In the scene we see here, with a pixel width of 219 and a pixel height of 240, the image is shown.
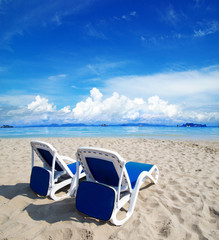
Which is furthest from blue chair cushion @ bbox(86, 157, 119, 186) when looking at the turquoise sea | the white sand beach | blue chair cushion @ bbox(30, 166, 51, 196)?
the turquoise sea

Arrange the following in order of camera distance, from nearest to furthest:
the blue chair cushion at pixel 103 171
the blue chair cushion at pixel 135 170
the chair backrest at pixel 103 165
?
1. the chair backrest at pixel 103 165
2. the blue chair cushion at pixel 103 171
3. the blue chair cushion at pixel 135 170

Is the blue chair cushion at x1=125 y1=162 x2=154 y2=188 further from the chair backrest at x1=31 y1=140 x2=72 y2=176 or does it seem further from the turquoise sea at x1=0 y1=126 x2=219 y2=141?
the turquoise sea at x1=0 y1=126 x2=219 y2=141

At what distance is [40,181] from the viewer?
12.1ft

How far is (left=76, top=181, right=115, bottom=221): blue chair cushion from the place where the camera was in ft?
8.55

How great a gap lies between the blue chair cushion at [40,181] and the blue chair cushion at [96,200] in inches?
42.0

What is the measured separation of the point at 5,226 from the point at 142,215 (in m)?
2.19

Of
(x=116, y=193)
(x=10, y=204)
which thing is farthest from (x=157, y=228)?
(x=10, y=204)

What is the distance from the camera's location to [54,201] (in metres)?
3.51

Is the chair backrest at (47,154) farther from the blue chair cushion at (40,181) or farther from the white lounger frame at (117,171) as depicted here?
the white lounger frame at (117,171)

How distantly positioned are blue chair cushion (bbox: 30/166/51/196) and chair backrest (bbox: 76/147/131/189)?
1002mm

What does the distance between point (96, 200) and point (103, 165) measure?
0.53 m

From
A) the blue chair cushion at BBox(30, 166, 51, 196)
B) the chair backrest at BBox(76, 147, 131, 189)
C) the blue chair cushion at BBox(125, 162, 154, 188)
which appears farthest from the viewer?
the blue chair cushion at BBox(125, 162, 154, 188)

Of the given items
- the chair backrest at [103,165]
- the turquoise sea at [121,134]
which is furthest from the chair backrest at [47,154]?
the turquoise sea at [121,134]

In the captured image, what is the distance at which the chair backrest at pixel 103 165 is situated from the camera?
2.62 m
